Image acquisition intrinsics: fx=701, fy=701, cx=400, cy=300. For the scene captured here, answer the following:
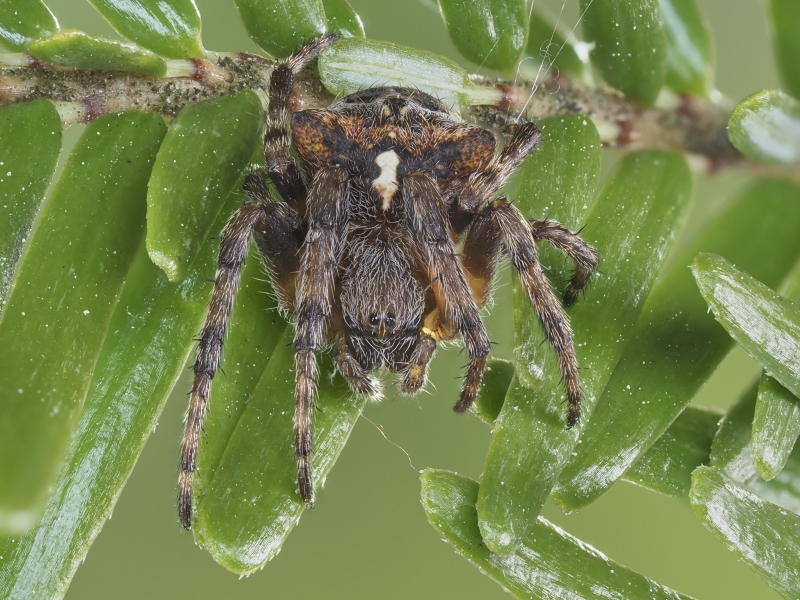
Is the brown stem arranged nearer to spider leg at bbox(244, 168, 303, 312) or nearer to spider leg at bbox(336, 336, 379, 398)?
spider leg at bbox(244, 168, 303, 312)

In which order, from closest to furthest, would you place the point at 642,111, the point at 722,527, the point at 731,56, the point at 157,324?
the point at 722,527
the point at 157,324
the point at 642,111
the point at 731,56

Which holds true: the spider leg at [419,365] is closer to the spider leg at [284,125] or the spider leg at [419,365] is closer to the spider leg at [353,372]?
the spider leg at [353,372]

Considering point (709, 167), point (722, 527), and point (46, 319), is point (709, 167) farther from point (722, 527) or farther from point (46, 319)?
point (46, 319)

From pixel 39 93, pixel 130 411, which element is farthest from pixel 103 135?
pixel 130 411

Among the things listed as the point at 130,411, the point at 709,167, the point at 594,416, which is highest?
the point at 709,167

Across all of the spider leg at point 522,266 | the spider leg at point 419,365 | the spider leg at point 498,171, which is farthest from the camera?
the spider leg at point 419,365

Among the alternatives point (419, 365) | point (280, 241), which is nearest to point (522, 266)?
point (419, 365)

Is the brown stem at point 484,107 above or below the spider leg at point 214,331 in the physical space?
above

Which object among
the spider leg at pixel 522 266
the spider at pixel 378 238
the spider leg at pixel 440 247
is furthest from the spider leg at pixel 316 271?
the spider leg at pixel 522 266
